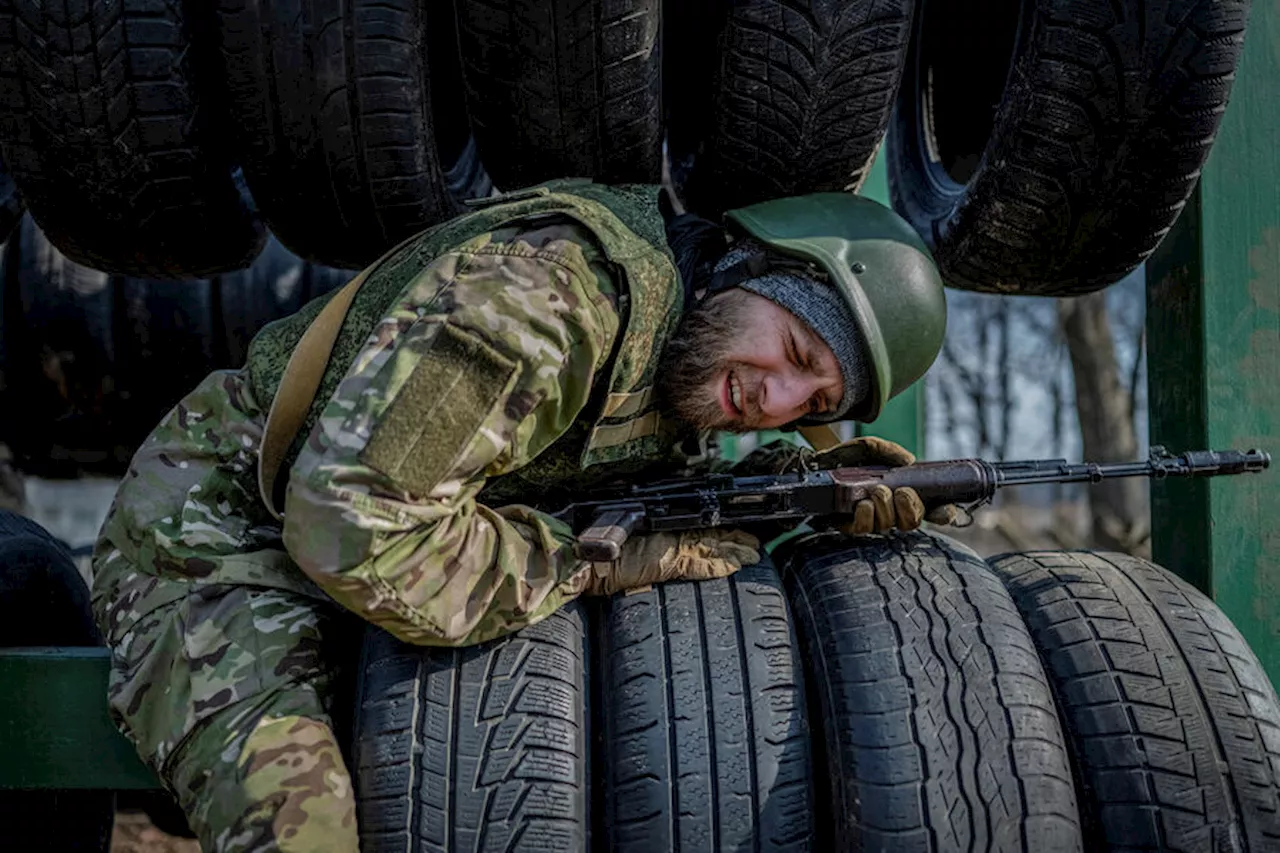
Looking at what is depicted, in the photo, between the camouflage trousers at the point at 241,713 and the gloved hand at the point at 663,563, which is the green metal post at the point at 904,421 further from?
the camouflage trousers at the point at 241,713

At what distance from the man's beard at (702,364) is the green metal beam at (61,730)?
102 centimetres

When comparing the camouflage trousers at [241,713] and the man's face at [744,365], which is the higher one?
the man's face at [744,365]

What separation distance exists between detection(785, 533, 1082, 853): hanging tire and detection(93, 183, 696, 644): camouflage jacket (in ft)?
1.35

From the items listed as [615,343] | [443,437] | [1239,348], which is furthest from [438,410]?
[1239,348]

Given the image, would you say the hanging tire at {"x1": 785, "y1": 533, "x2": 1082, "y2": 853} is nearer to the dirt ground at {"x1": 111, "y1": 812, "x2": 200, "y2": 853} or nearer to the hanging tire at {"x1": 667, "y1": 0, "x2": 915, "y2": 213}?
the hanging tire at {"x1": 667, "y1": 0, "x2": 915, "y2": 213}

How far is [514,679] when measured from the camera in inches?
65.8

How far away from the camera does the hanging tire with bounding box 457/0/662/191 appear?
6.42 ft

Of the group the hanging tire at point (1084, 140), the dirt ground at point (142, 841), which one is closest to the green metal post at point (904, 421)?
the hanging tire at point (1084, 140)

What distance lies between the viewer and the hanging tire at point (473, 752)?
158 cm

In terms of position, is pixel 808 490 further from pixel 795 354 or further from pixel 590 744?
pixel 590 744

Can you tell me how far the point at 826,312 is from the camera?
6.72 ft

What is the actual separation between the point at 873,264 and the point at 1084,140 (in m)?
0.46

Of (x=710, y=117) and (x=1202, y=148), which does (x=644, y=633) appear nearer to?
(x=710, y=117)

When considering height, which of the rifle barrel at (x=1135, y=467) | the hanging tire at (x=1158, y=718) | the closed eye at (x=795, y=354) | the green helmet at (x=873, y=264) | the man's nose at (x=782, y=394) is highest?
the green helmet at (x=873, y=264)
